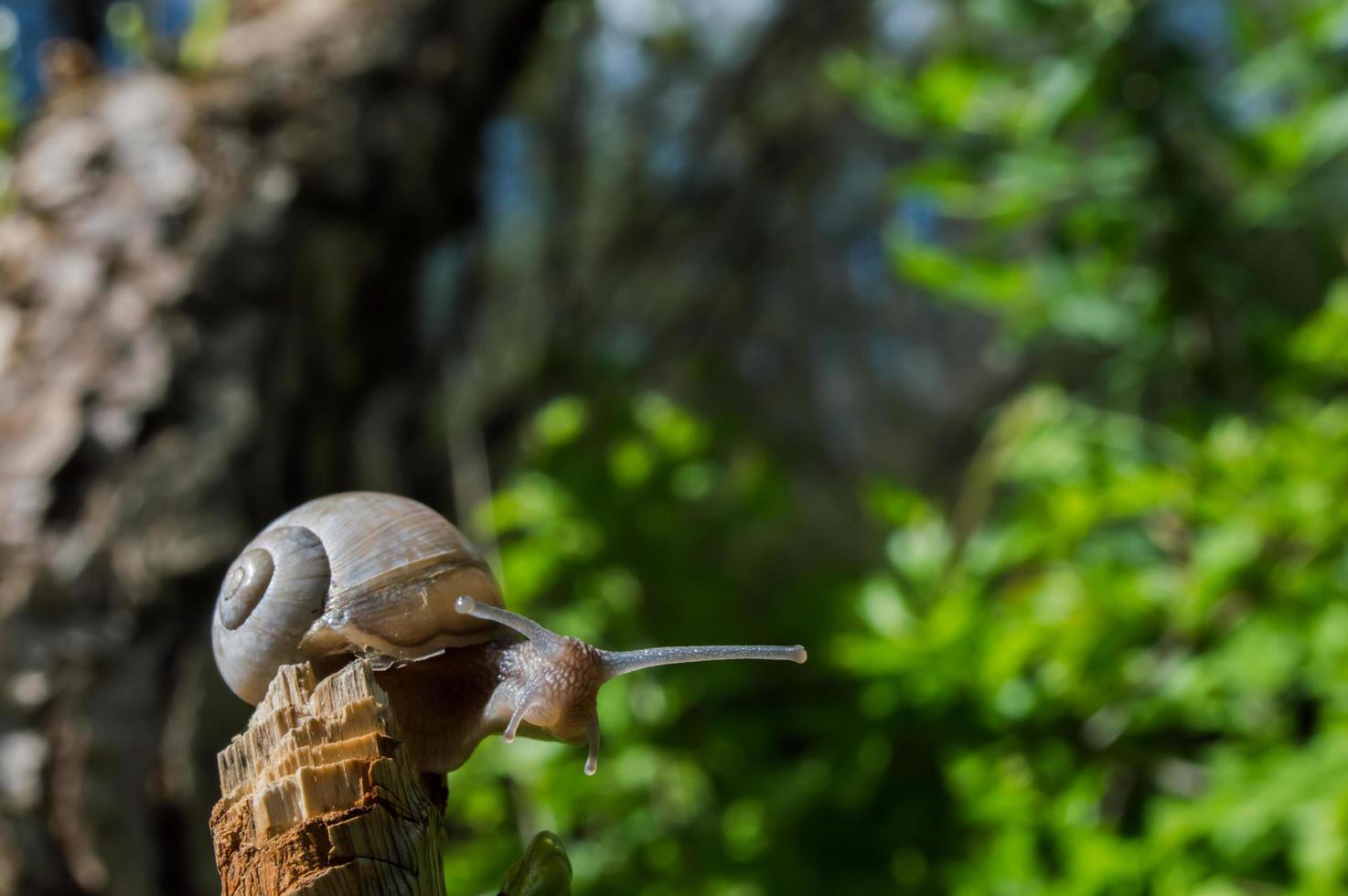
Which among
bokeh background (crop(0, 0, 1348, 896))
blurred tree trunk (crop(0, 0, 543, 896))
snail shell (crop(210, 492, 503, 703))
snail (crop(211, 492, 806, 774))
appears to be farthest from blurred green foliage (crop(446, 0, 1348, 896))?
snail shell (crop(210, 492, 503, 703))

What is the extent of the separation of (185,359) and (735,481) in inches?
47.7

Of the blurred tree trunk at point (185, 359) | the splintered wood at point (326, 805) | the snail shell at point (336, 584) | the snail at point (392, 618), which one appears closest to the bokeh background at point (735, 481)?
the blurred tree trunk at point (185, 359)

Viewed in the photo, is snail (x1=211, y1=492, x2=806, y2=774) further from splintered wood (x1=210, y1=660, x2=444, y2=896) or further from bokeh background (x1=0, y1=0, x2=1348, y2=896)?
bokeh background (x1=0, y1=0, x2=1348, y2=896)

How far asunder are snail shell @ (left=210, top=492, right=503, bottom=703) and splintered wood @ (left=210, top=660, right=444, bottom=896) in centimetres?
20

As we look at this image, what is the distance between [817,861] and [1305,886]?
2.60 ft

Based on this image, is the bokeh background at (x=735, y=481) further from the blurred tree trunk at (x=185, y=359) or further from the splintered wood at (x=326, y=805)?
the splintered wood at (x=326, y=805)

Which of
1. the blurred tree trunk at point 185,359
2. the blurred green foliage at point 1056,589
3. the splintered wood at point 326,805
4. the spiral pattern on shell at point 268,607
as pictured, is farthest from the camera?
the blurred tree trunk at point 185,359

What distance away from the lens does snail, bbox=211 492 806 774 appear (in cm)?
100

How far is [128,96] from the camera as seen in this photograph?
2.66 metres

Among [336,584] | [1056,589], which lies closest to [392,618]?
[336,584]

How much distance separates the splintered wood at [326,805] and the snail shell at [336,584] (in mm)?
204

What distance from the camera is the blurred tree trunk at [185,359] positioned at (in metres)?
2.04

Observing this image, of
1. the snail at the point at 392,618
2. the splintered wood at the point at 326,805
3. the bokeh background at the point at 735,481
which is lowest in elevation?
the splintered wood at the point at 326,805

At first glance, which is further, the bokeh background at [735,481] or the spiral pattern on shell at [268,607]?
the bokeh background at [735,481]
